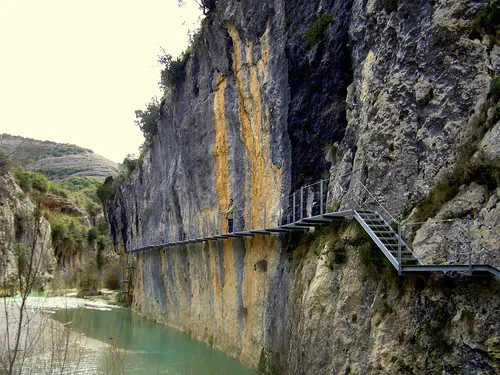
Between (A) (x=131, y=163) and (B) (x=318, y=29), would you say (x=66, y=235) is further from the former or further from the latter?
(B) (x=318, y=29)

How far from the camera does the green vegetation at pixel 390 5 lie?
1068 centimetres

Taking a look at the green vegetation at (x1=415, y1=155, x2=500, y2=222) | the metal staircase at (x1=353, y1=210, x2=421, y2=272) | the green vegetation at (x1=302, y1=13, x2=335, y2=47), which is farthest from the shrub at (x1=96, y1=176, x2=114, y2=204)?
the green vegetation at (x1=415, y1=155, x2=500, y2=222)

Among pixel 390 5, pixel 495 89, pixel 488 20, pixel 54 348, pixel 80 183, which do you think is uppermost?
pixel 80 183

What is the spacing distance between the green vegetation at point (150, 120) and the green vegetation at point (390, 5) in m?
20.9

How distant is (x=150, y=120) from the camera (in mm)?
32094

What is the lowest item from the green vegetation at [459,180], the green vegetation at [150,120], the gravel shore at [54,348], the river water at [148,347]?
the river water at [148,347]

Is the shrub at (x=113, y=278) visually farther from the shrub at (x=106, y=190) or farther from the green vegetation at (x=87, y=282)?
the shrub at (x=106, y=190)

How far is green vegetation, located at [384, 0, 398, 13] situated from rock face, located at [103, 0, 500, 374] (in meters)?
0.05

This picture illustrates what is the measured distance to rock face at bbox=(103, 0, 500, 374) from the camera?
7.64 metres

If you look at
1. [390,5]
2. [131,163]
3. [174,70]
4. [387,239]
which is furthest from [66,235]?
[387,239]

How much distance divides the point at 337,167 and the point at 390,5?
394 centimetres

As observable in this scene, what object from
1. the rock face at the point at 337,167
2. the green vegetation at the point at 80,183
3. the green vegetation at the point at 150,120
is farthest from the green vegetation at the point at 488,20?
the green vegetation at the point at 80,183

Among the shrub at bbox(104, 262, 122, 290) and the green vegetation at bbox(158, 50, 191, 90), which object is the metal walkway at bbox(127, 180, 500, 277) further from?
the shrub at bbox(104, 262, 122, 290)

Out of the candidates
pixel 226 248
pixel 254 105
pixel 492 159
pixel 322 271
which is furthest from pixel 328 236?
pixel 226 248
